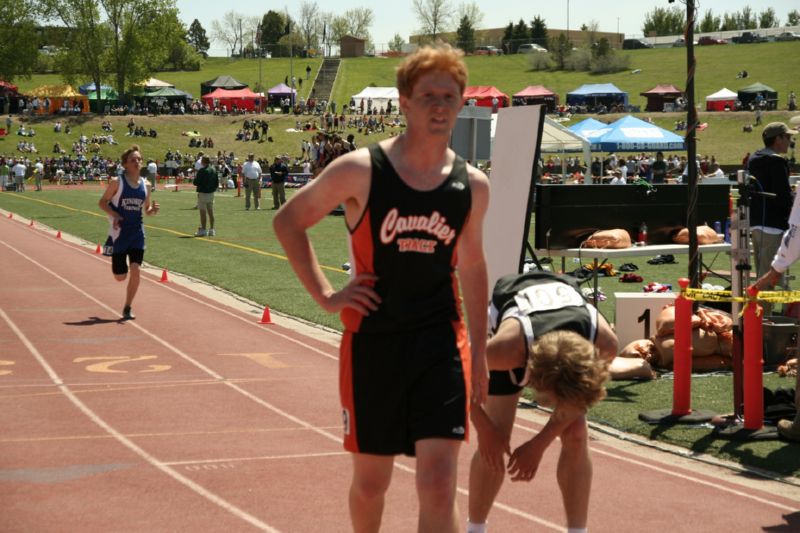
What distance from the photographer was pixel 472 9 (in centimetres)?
15375

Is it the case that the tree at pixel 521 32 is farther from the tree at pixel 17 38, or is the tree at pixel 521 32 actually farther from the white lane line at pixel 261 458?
the white lane line at pixel 261 458

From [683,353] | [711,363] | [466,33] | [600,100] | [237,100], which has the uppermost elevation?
Result: [466,33]

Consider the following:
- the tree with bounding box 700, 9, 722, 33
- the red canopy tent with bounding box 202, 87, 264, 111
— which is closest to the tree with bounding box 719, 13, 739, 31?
the tree with bounding box 700, 9, 722, 33

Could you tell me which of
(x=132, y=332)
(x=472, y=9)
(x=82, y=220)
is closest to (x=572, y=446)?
(x=132, y=332)

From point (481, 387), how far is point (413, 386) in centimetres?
39

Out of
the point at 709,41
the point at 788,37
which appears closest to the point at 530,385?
the point at 788,37

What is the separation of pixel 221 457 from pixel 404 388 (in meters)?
3.81

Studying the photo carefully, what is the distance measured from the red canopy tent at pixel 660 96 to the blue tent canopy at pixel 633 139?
50481 millimetres

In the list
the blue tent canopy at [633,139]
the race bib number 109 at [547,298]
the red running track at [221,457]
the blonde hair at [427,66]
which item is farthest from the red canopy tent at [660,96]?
the blonde hair at [427,66]

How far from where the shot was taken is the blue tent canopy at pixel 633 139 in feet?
113

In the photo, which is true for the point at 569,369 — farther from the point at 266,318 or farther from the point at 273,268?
the point at 273,268

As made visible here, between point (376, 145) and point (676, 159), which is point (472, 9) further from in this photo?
point (376, 145)

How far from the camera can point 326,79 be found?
118 meters

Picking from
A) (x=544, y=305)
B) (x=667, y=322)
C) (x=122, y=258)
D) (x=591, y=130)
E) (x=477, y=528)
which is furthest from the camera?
(x=591, y=130)
